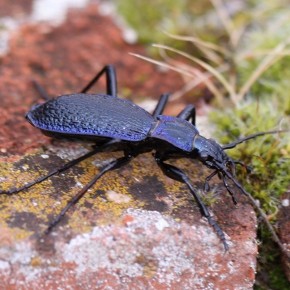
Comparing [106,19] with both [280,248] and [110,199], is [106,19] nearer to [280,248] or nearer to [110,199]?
[110,199]

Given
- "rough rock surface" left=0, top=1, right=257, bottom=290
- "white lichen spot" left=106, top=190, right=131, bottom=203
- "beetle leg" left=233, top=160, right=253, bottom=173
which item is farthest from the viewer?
"beetle leg" left=233, top=160, right=253, bottom=173

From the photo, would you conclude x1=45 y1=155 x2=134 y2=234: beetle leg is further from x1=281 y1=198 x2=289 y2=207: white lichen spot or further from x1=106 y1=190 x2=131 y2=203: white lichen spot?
x1=281 y1=198 x2=289 y2=207: white lichen spot

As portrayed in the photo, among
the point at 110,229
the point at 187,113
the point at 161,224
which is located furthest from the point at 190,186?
the point at 187,113

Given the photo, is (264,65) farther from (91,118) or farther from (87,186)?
(87,186)

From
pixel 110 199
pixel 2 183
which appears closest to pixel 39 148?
pixel 2 183

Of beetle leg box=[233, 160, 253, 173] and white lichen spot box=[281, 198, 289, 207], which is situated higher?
beetle leg box=[233, 160, 253, 173]

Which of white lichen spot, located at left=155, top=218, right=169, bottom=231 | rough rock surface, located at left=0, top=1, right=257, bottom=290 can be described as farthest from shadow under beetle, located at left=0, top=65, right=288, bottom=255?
white lichen spot, located at left=155, top=218, right=169, bottom=231

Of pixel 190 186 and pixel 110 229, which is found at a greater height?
pixel 190 186

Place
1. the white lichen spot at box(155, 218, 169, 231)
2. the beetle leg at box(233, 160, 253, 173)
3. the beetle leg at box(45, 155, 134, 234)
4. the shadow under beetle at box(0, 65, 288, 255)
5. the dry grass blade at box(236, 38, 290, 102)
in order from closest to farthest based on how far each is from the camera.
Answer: the beetle leg at box(45, 155, 134, 234)
the white lichen spot at box(155, 218, 169, 231)
the shadow under beetle at box(0, 65, 288, 255)
the beetle leg at box(233, 160, 253, 173)
the dry grass blade at box(236, 38, 290, 102)
